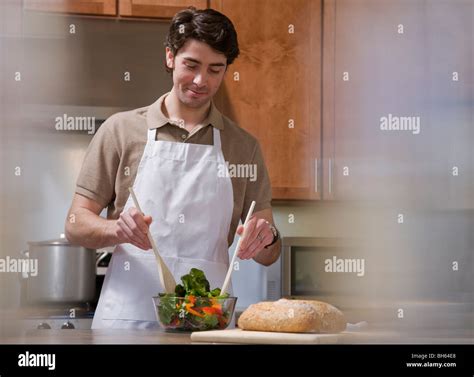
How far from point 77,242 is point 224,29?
45 centimetres

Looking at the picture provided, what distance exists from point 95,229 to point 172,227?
0.17 metres

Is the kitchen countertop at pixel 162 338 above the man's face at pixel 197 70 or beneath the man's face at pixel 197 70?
beneath

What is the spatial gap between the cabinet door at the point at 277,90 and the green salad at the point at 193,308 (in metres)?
1.25

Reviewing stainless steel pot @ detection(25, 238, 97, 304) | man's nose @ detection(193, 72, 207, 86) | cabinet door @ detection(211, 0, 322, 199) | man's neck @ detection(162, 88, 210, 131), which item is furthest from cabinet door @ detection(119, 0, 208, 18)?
man's nose @ detection(193, 72, 207, 86)

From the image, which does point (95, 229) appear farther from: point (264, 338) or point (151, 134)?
point (264, 338)

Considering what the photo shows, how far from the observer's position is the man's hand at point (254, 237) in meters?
1.34

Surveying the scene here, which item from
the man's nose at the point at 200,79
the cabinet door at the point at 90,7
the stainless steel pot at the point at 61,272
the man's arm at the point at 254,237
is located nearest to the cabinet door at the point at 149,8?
the cabinet door at the point at 90,7

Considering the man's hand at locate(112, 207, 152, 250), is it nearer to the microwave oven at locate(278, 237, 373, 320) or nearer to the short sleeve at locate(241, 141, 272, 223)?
the short sleeve at locate(241, 141, 272, 223)

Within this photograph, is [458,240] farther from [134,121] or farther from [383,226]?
[134,121]

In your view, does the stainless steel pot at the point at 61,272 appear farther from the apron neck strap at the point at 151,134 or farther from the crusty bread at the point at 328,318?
the crusty bread at the point at 328,318

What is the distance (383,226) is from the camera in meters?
2.62

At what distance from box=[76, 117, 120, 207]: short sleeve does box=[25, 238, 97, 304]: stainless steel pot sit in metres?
0.67

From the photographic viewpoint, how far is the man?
1515 mm

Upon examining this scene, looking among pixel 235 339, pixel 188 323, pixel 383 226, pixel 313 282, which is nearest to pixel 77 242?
pixel 188 323
